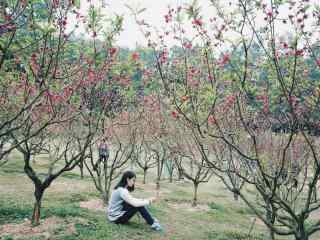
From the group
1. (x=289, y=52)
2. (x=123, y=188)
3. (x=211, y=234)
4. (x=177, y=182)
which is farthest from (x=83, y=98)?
(x=177, y=182)

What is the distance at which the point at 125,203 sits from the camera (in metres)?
9.38

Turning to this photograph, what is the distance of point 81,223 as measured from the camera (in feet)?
31.4

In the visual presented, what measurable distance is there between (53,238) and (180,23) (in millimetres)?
5527

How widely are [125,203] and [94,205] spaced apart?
13.7 ft

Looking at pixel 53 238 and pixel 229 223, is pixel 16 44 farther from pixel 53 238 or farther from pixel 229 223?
pixel 229 223

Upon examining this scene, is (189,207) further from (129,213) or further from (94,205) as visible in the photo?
(129,213)

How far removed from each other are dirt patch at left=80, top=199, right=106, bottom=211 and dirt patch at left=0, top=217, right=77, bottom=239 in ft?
10.4

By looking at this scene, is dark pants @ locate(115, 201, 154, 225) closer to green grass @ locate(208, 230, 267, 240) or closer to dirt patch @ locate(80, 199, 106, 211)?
green grass @ locate(208, 230, 267, 240)

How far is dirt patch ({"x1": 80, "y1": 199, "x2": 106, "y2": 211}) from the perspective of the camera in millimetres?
12770

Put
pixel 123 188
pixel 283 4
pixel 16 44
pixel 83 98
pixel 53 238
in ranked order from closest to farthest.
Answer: pixel 283 4 → pixel 16 44 → pixel 53 238 → pixel 123 188 → pixel 83 98

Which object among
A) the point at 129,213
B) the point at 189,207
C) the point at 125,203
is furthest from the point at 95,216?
the point at 189,207

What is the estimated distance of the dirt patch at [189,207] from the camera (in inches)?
618

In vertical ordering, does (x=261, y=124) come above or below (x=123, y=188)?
above

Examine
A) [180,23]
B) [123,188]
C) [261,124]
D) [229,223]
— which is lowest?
[229,223]
